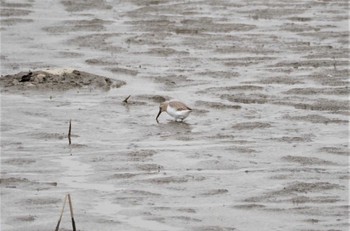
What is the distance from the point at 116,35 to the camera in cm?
2912

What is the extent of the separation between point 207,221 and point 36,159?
390 centimetres

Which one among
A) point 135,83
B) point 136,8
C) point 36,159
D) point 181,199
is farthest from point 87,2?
point 181,199

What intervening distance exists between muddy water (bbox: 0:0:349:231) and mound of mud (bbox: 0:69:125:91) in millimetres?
288

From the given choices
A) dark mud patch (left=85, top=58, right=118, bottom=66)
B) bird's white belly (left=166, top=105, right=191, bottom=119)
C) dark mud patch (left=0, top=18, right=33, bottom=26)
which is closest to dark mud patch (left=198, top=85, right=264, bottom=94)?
bird's white belly (left=166, top=105, right=191, bottom=119)

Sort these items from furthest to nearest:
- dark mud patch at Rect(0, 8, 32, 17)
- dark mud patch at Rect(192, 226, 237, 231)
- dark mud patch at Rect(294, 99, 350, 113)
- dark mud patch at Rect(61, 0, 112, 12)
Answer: dark mud patch at Rect(61, 0, 112, 12) → dark mud patch at Rect(0, 8, 32, 17) → dark mud patch at Rect(294, 99, 350, 113) → dark mud patch at Rect(192, 226, 237, 231)

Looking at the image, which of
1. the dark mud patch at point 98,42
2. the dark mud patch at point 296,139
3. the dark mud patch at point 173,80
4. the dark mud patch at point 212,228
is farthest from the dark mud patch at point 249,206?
the dark mud patch at point 98,42

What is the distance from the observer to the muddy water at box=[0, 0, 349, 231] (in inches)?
598

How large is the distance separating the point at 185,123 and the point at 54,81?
3.62 metres

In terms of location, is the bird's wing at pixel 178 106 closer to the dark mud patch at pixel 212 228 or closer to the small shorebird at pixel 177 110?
the small shorebird at pixel 177 110

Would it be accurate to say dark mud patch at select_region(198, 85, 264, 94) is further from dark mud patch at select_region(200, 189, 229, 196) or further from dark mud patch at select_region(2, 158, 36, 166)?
dark mud patch at select_region(200, 189, 229, 196)

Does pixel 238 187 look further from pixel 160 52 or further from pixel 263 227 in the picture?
pixel 160 52

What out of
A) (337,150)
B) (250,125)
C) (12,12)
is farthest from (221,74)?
(12,12)

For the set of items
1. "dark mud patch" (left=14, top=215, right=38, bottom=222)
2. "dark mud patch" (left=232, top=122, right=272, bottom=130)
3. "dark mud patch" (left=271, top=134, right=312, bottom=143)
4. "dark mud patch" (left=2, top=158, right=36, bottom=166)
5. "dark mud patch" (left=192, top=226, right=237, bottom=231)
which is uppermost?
"dark mud patch" (left=192, top=226, right=237, bottom=231)

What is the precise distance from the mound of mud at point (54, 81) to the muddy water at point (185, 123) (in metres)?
0.29
